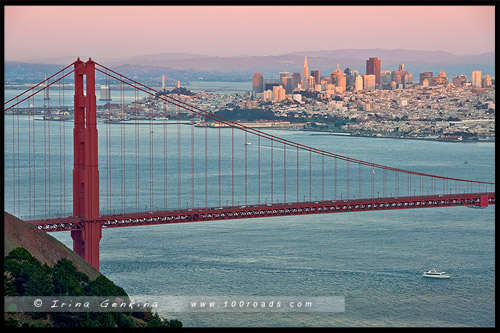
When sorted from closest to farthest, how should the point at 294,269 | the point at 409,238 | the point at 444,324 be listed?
the point at 444,324
the point at 294,269
the point at 409,238

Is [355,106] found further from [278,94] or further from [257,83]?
[257,83]

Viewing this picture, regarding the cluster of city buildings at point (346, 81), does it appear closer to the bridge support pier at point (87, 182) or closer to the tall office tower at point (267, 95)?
the tall office tower at point (267, 95)

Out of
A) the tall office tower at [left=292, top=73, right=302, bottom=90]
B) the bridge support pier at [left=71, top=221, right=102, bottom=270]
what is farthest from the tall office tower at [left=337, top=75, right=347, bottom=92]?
the bridge support pier at [left=71, top=221, right=102, bottom=270]

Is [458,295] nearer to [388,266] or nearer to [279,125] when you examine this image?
[388,266]

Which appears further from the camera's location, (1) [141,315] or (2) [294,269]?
(2) [294,269]

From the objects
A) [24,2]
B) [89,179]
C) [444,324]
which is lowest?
[444,324]

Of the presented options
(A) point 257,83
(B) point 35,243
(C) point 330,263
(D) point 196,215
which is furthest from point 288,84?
(B) point 35,243

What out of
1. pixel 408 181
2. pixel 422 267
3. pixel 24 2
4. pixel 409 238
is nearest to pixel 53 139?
pixel 408 181

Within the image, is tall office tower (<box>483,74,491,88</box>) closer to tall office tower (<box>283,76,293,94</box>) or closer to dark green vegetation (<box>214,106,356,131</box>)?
dark green vegetation (<box>214,106,356,131</box>)
